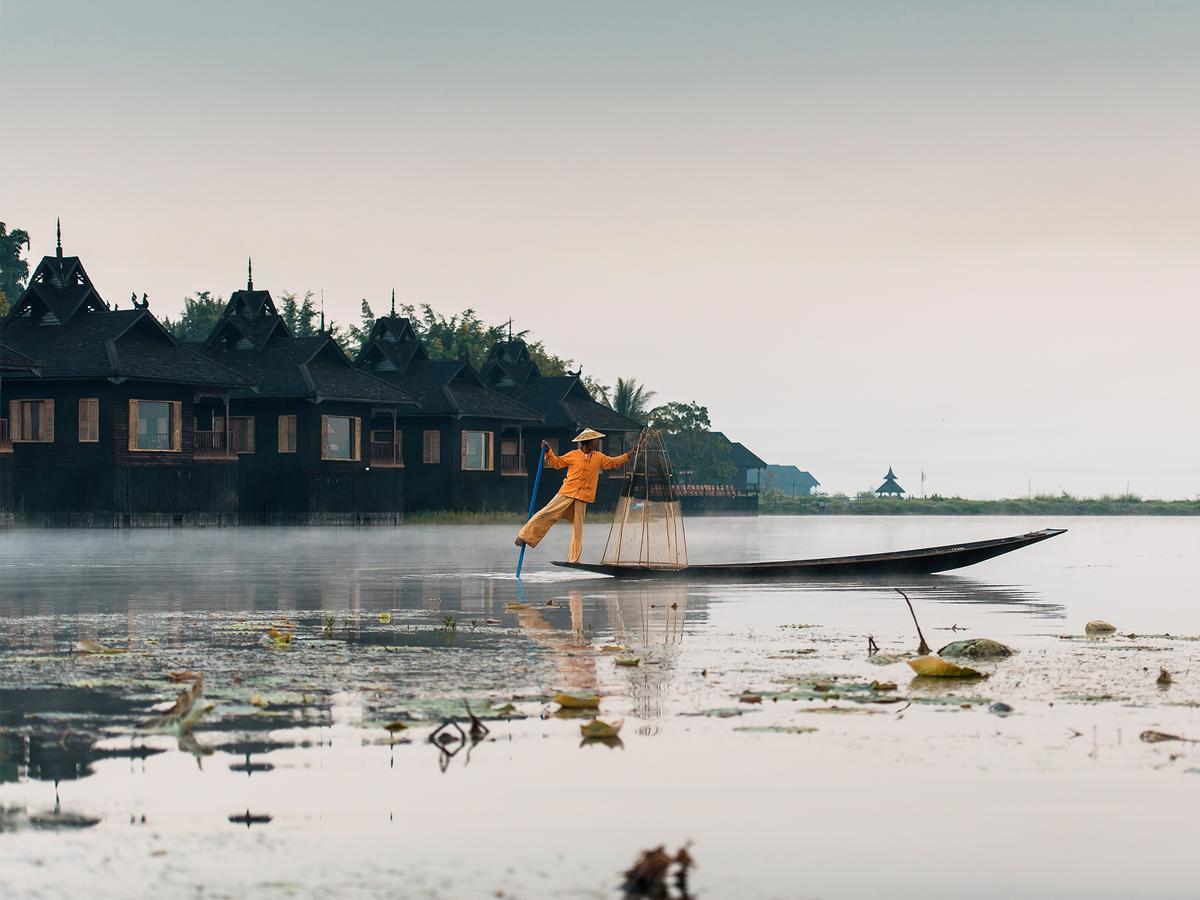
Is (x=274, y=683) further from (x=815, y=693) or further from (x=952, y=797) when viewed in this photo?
(x=952, y=797)

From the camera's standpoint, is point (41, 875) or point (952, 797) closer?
point (41, 875)

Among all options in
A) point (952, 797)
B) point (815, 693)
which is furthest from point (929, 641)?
point (952, 797)

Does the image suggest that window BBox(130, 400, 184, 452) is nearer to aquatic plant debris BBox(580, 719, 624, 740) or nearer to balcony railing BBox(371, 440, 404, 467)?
balcony railing BBox(371, 440, 404, 467)

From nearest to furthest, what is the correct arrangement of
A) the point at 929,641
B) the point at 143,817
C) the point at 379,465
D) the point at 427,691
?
the point at 143,817 → the point at 427,691 → the point at 929,641 → the point at 379,465

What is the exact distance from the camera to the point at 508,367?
3110 inches

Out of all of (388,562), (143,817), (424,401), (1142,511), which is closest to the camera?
(143,817)

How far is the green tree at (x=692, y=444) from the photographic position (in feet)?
338

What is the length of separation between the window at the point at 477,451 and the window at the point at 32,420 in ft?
Answer: 64.7

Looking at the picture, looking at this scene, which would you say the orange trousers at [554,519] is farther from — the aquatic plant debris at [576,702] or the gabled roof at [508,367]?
the gabled roof at [508,367]

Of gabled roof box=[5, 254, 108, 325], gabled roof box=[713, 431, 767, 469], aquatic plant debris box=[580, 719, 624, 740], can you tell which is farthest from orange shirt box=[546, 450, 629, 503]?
gabled roof box=[713, 431, 767, 469]

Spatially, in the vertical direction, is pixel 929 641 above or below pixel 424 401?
below

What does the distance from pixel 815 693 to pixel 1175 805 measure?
3227 mm

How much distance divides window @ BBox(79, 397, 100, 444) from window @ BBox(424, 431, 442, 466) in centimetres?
1854

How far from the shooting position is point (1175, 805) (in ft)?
20.2
